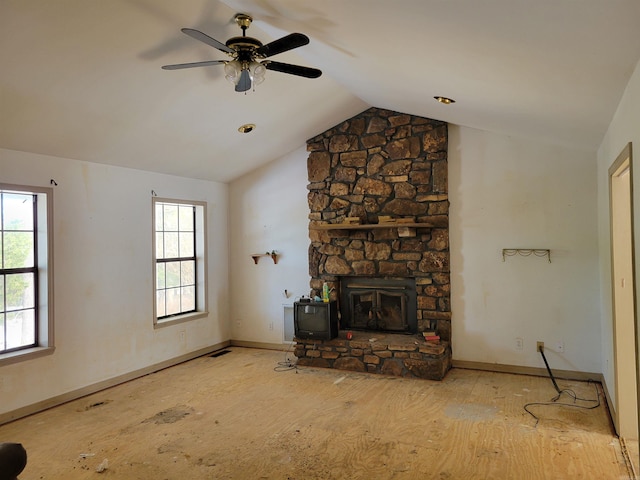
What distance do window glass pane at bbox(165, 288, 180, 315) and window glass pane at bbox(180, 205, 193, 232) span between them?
2.67 feet

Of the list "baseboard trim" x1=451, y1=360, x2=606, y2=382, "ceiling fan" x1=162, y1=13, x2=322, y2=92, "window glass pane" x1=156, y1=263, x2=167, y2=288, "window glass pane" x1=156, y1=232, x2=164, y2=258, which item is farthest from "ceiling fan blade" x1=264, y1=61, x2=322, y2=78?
"baseboard trim" x1=451, y1=360, x2=606, y2=382

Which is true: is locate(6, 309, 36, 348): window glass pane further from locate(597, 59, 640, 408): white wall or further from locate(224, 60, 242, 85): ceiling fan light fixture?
locate(597, 59, 640, 408): white wall

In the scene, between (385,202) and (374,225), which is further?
(385,202)

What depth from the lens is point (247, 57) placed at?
2.96 meters

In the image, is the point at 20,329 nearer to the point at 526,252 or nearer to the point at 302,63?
the point at 302,63

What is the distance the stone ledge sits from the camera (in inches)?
194

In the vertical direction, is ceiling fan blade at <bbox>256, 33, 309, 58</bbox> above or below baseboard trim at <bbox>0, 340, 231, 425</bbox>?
above

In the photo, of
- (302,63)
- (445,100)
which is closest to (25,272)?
(302,63)

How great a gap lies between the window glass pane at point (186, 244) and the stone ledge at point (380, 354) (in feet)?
6.27

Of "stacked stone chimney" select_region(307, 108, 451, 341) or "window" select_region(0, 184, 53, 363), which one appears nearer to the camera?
A: "window" select_region(0, 184, 53, 363)

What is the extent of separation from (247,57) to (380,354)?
3.51 meters

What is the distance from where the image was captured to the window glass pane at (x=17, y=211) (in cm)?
405

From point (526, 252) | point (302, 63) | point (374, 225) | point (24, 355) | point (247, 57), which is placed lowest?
point (24, 355)

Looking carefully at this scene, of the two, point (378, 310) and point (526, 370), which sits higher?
point (378, 310)
